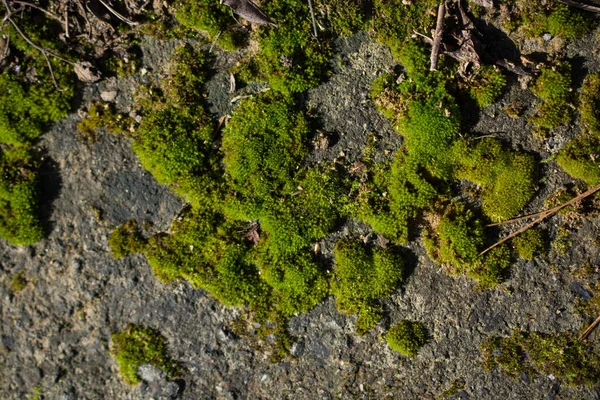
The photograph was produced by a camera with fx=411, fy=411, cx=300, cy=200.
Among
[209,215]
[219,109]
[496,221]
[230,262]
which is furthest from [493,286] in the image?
[219,109]

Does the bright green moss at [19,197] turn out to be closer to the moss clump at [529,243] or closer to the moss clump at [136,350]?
the moss clump at [136,350]

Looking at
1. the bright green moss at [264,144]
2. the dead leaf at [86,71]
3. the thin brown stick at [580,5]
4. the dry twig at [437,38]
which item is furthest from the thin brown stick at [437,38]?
the dead leaf at [86,71]

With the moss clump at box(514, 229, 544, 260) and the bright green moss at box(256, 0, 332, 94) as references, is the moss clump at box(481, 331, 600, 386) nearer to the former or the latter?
the moss clump at box(514, 229, 544, 260)

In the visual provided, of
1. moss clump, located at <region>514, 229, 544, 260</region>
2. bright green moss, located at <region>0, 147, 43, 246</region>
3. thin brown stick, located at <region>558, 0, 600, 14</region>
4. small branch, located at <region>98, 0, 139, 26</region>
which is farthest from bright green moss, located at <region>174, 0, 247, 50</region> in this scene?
moss clump, located at <region>514, 229, 544, 260</region>

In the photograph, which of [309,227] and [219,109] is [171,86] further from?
[309,227]

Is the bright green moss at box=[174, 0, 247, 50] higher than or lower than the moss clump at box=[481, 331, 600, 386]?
higher

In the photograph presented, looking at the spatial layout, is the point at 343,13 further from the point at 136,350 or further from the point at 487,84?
the point at 136,350
